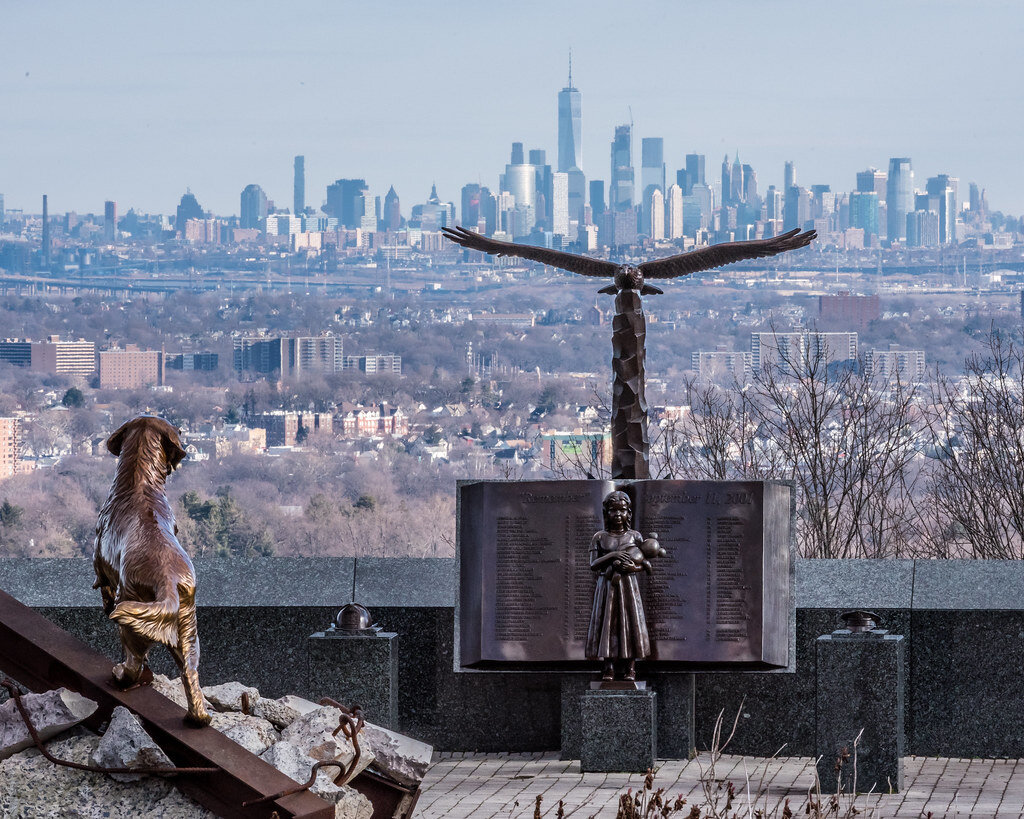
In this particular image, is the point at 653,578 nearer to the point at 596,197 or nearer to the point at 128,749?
the point at 128,749

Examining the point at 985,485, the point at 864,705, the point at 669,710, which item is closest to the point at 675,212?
the point at 985,485

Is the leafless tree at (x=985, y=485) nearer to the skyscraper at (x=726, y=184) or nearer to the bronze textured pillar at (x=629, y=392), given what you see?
the bronze textured pillar at (x=629, y=392)

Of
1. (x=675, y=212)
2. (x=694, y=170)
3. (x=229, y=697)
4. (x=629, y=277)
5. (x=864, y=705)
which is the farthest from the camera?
(x=694, y=170)

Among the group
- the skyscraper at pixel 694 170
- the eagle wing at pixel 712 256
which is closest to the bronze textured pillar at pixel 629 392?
the eagle wing at pixel 712 256

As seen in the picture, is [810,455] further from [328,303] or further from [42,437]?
[328,303]

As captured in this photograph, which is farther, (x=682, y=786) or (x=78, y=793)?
(x=682, y=786)

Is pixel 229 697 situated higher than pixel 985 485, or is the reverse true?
pixel 229 697

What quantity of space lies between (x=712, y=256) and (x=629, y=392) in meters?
1.12

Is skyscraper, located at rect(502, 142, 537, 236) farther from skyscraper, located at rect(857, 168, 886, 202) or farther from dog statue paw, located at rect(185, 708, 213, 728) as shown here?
dog statue paw, located at rect(185, 708, 213, 728)

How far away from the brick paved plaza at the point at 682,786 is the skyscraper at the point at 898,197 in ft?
156

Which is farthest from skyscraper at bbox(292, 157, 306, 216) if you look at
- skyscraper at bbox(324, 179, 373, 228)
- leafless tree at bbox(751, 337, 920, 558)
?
leafless tree at bbox(751, 337, 920, 558)

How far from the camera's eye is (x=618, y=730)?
10172 mm

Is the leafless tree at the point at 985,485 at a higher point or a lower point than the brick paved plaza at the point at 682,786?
higher

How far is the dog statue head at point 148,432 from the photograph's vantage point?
4.34 meters
